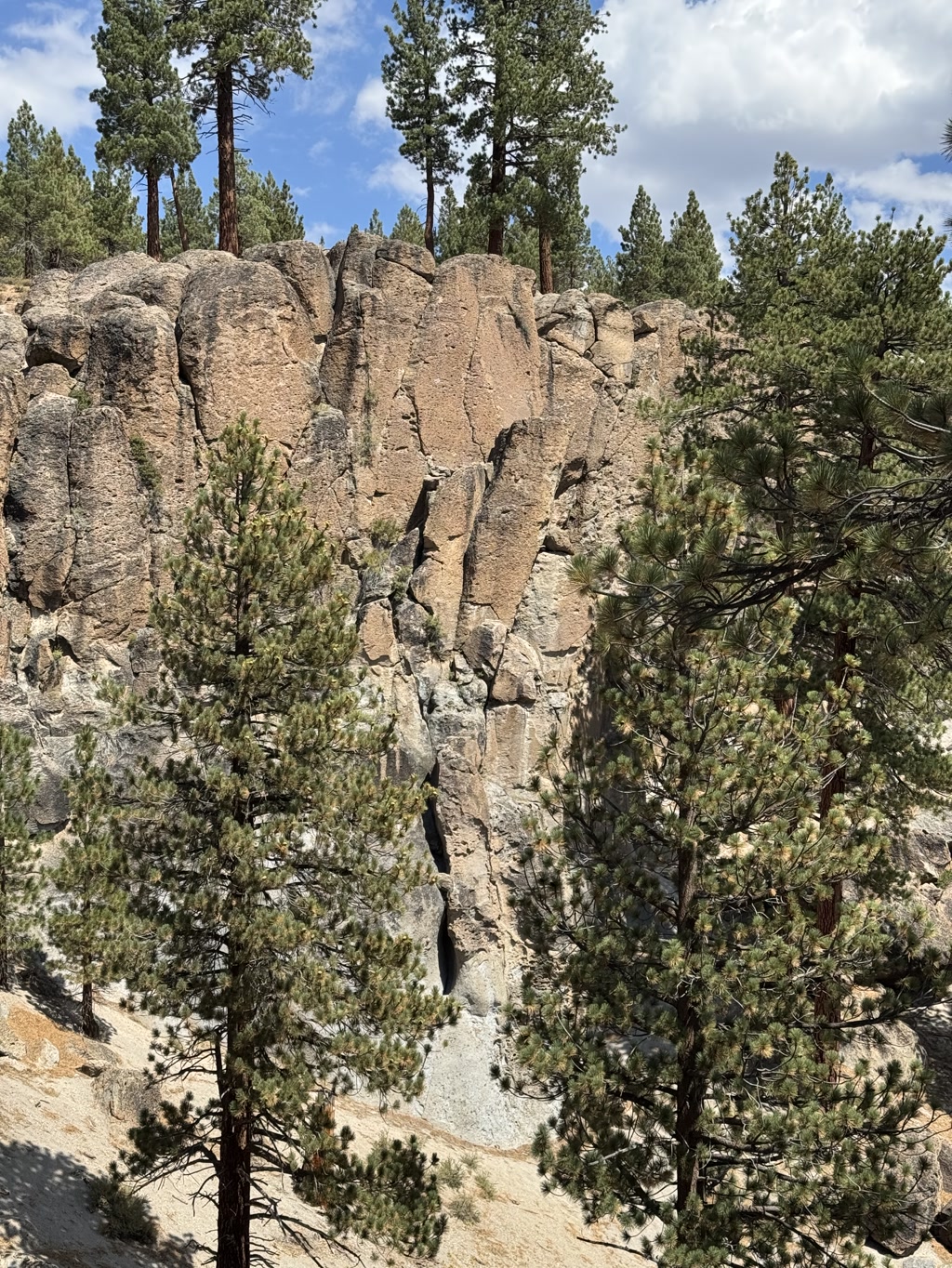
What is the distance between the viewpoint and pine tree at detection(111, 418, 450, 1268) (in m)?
11.9

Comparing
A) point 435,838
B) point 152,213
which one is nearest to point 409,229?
point 152,213

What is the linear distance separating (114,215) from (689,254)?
830 inches

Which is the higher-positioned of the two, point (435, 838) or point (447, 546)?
point (447, 546)

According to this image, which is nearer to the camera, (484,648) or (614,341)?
(484,648)

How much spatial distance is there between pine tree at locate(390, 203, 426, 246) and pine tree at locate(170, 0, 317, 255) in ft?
45.3

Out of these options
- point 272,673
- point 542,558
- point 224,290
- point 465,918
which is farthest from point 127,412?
point 272,673

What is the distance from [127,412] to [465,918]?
14376mm

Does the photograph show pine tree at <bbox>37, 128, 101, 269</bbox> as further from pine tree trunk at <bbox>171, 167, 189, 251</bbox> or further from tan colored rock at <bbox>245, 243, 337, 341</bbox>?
tan colored rock at <bbox>245, 243, 337, 341</bbox>

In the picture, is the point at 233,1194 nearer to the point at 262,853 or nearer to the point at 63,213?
the point at 262,853

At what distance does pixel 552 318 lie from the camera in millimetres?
30156

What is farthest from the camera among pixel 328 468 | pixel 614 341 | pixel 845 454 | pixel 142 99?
pixel 142 99

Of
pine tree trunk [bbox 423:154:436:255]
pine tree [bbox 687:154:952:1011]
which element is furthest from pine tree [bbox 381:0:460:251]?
pine tree [bbox 687:154:952:1011]

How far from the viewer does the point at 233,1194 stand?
39.7ft

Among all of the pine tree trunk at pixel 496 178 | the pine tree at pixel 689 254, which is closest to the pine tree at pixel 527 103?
the pine tree trunk at pixel 496 178
